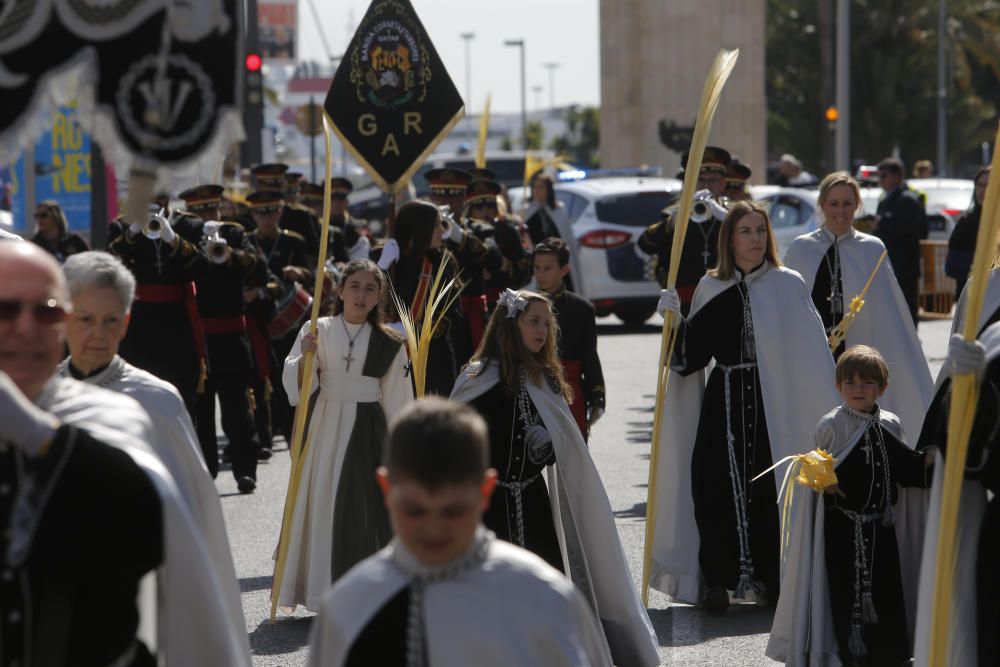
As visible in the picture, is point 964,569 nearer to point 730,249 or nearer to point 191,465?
point 191,465

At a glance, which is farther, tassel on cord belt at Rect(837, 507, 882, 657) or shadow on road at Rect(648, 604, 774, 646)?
A: shadow on road at Rect(648, 604, 774, 646)

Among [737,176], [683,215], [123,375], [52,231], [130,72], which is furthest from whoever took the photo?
[52,231]

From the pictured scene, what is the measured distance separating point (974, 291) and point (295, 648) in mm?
3653

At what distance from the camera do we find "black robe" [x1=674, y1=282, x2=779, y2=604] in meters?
8.24

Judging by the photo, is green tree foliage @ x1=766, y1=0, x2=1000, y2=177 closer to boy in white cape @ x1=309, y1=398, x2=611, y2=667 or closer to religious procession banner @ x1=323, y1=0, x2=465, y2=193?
religious procession banner @ x1=323, y1=0, x2=465, y2=193

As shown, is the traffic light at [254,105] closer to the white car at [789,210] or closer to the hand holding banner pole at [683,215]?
the white car at [789,210]

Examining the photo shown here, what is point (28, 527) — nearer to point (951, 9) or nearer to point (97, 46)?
point (97, 46)

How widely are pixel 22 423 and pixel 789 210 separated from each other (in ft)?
63.0

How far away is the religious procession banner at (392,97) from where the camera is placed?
975 centimetres

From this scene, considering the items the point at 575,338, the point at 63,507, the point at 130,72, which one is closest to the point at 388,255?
the point at 575,338

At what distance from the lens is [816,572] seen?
6.95 metres

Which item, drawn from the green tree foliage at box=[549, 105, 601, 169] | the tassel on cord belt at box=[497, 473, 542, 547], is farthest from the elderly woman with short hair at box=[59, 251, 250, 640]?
the green tree foliage at box=[549, 105, 601, 169]

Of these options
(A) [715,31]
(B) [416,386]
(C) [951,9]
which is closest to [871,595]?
(B) [416,386]

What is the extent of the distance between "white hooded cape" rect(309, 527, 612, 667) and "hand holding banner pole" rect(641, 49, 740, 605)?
3899mm
